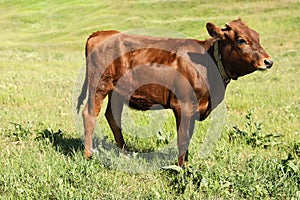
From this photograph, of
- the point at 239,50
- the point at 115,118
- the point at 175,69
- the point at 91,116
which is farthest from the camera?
the point at 115,118

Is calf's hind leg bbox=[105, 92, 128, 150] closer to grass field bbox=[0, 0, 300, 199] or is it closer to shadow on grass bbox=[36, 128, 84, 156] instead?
grass field bbox=[0, 0, 300, 199]

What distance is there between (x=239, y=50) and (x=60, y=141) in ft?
10.6

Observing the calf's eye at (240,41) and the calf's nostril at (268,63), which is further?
the calf's eye at (240,41)

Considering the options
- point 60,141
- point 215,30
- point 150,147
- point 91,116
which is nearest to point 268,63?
point 215,30

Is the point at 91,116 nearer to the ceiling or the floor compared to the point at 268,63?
nearer to the floor

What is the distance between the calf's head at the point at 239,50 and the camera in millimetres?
4934

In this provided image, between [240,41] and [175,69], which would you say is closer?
[240,41]

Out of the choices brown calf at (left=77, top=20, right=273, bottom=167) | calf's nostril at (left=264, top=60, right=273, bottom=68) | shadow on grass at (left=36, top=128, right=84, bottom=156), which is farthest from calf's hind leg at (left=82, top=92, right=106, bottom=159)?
calf's nostril at (left=264, top=60, right=273, bottom=68)

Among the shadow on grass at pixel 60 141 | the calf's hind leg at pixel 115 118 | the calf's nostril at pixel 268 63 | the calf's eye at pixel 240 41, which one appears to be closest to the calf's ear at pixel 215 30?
the calf's eye at pixel 240 41

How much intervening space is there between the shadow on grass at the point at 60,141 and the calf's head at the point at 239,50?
2.55m

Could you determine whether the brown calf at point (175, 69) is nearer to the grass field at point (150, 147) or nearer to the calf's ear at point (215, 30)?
the calf's ear at point (215, 30)

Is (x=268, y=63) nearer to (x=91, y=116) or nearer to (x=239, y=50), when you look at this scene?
(x=239, y=50)

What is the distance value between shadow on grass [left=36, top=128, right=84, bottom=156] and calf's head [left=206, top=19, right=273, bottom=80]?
255 cm

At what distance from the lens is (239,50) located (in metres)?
5.07
